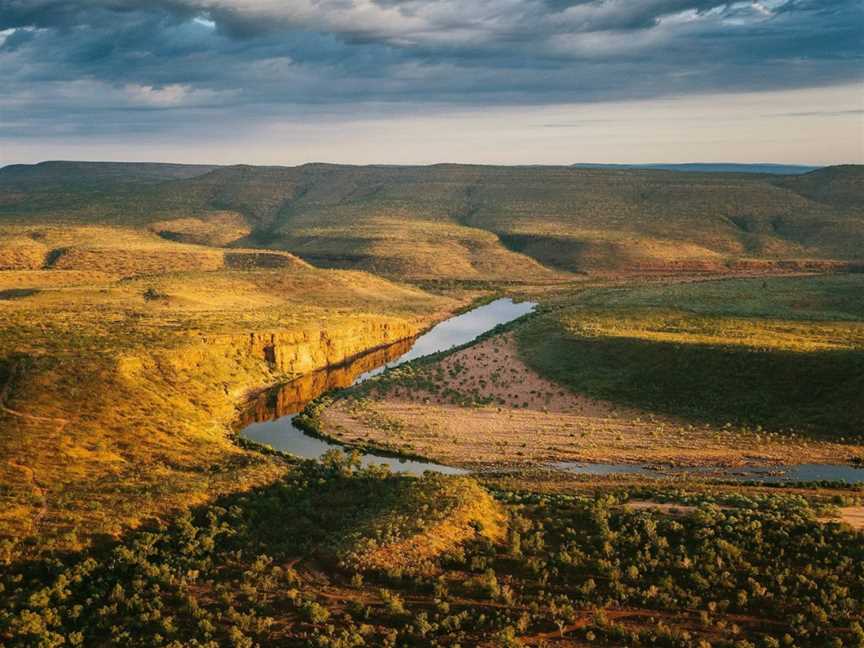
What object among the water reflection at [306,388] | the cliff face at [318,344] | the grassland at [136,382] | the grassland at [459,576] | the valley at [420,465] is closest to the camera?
the grassland at [459,576]

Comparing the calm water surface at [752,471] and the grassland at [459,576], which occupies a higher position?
the grassland at [459,576]

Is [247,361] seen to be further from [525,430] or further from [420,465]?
[525,430]

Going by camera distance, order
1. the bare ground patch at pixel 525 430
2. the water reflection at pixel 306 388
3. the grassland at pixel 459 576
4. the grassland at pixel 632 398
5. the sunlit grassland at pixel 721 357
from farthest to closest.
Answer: the water reflection at pixel 306 388, the sunlit grassland at pixel 721 357, the grassland at pixel 632 398, the bare ground patch at pixel 525 430, the grassland at pixel 459 576

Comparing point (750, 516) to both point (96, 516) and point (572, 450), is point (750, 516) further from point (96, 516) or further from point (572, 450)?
point (96, 516)

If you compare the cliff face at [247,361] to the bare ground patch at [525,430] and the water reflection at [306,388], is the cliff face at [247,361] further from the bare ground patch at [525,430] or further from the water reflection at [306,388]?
the bare ground patch at [525,430]

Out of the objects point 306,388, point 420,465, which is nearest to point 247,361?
point 306,388

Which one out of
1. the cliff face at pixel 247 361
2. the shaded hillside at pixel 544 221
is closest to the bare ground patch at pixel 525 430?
the cliff face at pixel 247 361
